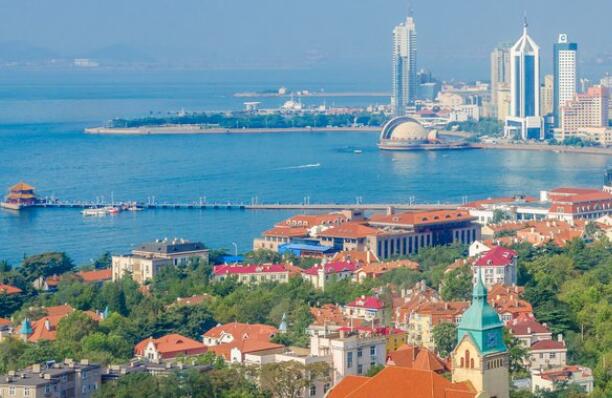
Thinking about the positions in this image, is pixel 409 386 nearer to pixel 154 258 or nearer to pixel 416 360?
pixel 416 360

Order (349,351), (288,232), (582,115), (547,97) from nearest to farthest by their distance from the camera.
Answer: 1. (349,351)
2. (288,232)
3. (582,115)
4. (547,97)

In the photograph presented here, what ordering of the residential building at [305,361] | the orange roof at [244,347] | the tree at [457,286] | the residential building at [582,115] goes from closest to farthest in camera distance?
the residential building at [305,361] < the orange roof at [244,347] < the tree at [457,286] < the residential building at [582,115]

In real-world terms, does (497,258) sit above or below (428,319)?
above

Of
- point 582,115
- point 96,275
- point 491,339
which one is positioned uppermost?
point 491,339

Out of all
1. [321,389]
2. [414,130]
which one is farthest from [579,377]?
[414,130]

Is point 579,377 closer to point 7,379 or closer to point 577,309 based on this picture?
point 577,309

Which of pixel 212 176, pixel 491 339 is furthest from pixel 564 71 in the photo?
pixel 491 339

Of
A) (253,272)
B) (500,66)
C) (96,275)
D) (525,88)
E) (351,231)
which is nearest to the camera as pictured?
(253,272)

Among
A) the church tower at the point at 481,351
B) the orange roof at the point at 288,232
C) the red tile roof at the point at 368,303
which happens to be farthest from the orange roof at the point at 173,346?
the orange roof at the point at 288,232

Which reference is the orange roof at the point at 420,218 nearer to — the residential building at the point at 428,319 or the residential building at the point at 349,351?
the residential building at the point at 428,319
